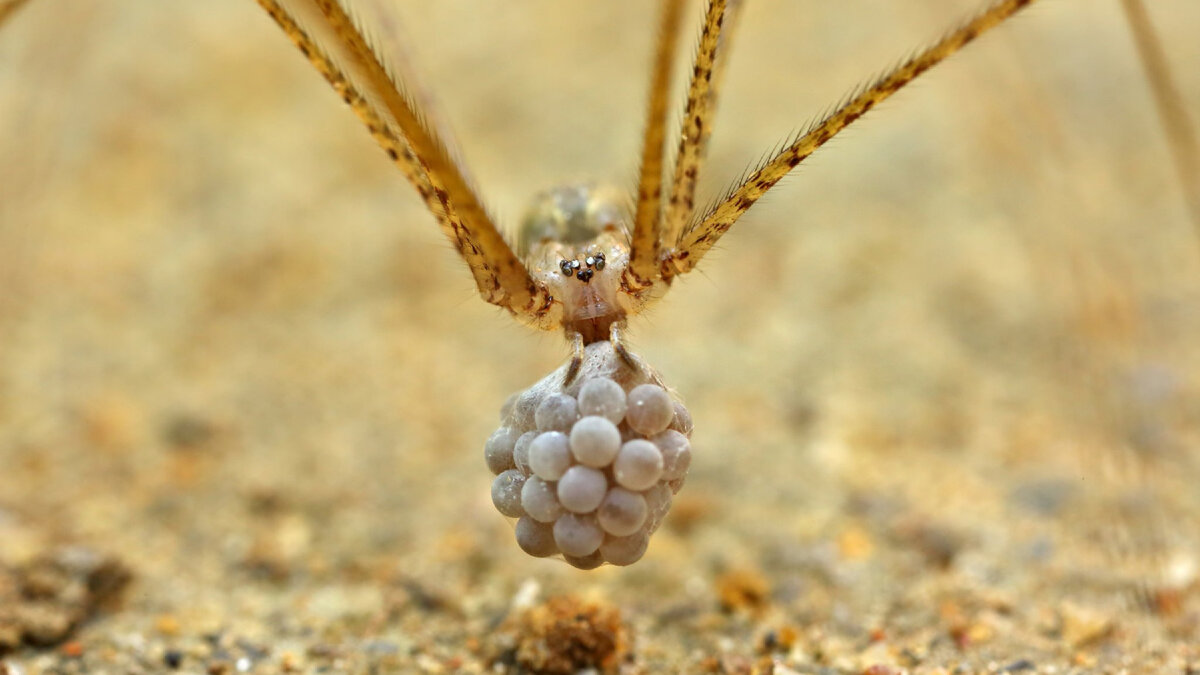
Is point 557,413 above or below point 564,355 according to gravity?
below

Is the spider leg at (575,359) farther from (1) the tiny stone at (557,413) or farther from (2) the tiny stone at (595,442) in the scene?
(2) the tiny stone at (595,442)

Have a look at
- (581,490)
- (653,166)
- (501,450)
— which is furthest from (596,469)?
(653,166)

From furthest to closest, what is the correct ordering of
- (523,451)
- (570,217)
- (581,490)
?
1. (570,217)
2. (523,451)
3. (581,490)

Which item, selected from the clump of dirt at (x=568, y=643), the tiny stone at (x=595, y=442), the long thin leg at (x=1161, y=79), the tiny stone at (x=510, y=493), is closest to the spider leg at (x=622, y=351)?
the tiny stone at (x=595, y=442)

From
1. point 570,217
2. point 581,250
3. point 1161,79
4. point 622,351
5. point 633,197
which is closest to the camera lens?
point 622,351

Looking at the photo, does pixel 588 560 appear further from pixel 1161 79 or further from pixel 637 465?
pixel 1161 79

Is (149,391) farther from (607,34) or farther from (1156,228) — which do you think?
(1156,228)

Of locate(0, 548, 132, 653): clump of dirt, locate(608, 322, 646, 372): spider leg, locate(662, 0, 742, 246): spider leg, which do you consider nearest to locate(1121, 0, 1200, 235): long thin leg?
locate(662, 0, 742, 246): spider leg
